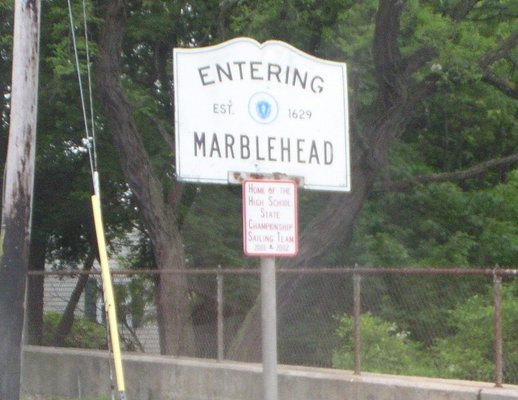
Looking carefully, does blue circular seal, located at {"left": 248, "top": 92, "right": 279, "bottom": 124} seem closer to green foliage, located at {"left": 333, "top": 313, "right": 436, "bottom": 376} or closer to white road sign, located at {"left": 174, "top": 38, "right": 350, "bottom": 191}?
white road sign, located at {"left": 174, "top": 38, "right": 350, "bottom": 191}

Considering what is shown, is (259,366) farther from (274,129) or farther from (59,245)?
(59,245)

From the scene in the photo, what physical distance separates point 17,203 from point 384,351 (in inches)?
176

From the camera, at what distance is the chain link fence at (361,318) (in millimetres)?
9977

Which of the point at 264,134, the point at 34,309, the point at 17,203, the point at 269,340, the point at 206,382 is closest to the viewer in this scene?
the point at 269,340

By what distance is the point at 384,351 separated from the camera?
1058cm

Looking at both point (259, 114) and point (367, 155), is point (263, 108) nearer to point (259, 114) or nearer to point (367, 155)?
point (259, 114)

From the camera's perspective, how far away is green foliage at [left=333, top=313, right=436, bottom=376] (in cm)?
1027

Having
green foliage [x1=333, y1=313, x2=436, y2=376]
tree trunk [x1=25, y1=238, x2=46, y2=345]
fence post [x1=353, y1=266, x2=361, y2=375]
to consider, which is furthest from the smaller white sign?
tree trunk [x1=25, y1=238, x2=46, y2=345]

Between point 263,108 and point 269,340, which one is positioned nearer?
point 269,340

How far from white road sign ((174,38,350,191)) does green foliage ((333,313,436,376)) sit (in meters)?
4.55

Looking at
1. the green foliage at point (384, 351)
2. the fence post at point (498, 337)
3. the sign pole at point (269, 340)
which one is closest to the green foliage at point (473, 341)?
the green foliage at point (384, 351)

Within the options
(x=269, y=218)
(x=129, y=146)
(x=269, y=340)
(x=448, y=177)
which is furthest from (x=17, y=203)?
(x=448, y=177)

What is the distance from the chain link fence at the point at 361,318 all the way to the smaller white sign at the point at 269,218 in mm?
3741

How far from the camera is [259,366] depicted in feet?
37.5
